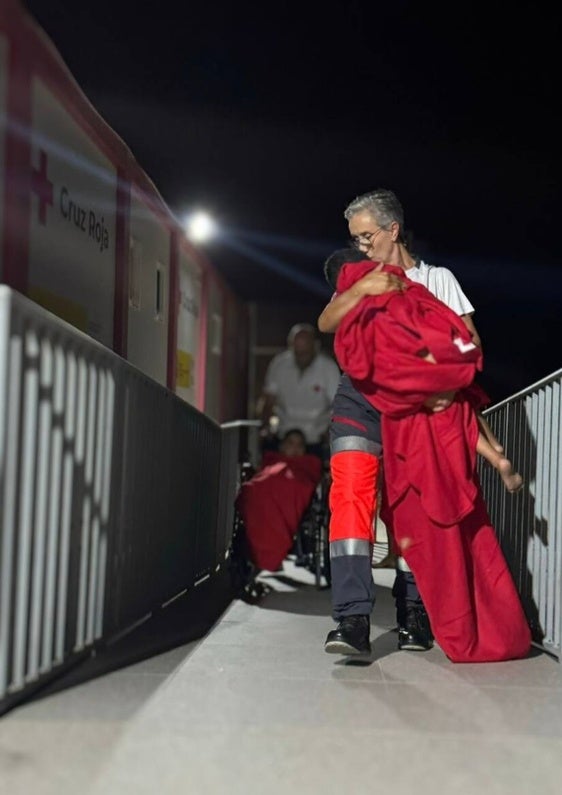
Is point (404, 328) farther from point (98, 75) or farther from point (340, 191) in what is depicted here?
point (340, 191)

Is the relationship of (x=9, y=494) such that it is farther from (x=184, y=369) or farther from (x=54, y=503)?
(x=184, y=369)

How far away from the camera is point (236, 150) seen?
1006cm

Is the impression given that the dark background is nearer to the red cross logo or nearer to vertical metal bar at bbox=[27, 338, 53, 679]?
the red cross logo

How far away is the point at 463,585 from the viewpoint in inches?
141

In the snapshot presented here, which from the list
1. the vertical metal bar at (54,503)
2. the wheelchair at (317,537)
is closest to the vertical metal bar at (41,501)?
the vertical metal bar at (54,503)

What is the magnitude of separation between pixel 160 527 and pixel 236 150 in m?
6.46

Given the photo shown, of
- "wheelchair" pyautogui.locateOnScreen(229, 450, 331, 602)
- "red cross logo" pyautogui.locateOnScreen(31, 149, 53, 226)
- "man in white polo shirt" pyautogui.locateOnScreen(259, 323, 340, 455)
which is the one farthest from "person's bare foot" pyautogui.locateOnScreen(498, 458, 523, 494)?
"man in white polo shirt" pyautogui.locateOnScreen(259, 323, 340, 455)

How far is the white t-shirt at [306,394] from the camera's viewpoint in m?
7.95

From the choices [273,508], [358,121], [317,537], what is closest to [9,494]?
[273,508]

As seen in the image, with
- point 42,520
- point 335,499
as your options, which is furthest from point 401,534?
Answer: point 42,520

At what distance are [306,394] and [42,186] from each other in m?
4.48

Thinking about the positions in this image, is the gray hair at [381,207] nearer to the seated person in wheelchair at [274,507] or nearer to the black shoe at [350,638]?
the black shoe at [350,638]

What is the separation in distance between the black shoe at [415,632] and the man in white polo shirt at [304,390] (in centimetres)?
405

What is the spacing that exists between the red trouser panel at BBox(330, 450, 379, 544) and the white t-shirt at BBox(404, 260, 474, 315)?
64 centimetres
